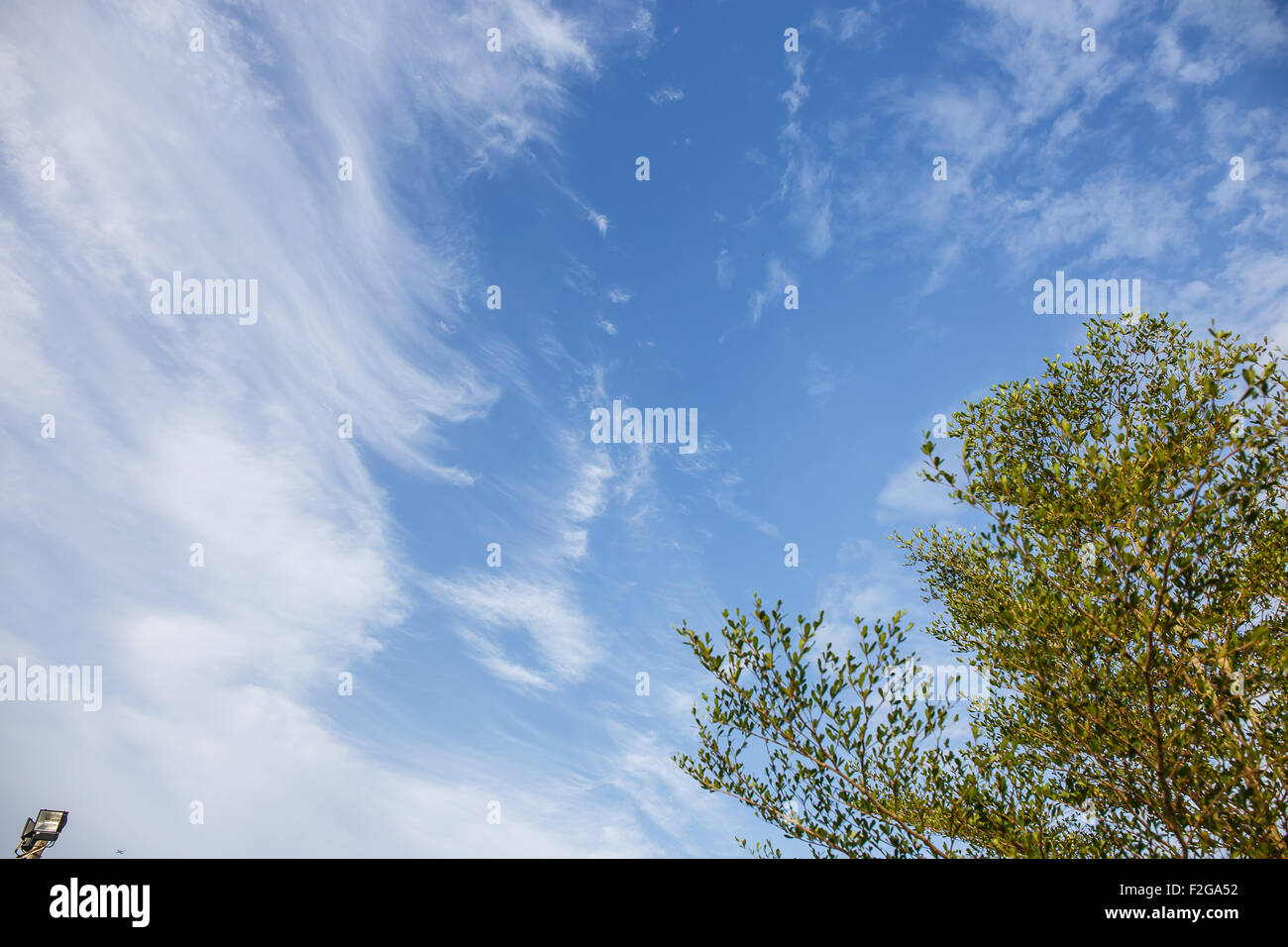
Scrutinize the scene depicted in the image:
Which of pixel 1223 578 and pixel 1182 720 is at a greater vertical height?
pixel 1223 578

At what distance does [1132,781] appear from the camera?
442 inches

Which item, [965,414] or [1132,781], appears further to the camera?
[965,414]
